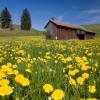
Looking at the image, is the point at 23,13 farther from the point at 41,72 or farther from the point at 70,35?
the point at 41,72

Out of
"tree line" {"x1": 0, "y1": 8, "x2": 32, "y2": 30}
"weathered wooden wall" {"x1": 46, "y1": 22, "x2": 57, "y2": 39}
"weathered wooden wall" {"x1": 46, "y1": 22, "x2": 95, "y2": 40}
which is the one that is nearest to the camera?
"weathered wooden wall" {"x1": 46, "y1": 22, "x2": 95, "y2": 40}

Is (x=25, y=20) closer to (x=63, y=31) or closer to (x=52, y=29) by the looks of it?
(x=52, y=29)

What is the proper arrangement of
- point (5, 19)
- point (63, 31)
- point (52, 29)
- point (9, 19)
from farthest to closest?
point (9, 19), point (5, 19), point (52, 29), point (63, 31)

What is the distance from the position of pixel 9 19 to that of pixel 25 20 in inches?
518

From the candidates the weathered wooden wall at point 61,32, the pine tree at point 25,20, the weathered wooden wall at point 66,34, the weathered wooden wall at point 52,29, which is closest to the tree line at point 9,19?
the pine tree at point 25,20

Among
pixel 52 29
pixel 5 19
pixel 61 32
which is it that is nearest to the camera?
pixel 61 32

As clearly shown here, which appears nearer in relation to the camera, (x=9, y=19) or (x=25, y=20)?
(x=9, y=19)

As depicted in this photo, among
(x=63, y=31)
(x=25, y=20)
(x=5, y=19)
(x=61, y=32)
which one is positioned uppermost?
(x=25, y=20)

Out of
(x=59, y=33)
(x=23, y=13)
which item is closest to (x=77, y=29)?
(x=59, y=33)

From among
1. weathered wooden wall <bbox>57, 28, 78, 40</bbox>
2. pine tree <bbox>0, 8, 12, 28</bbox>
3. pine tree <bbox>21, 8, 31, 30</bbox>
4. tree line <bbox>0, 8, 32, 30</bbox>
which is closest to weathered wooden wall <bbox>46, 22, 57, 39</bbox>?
weathered wooden wall <bbox>57, 28, 78, 40</bbox>

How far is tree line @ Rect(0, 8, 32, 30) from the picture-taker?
5000 inches

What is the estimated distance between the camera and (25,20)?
14150cm

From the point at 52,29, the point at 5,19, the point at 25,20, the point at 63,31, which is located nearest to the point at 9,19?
the point at 5,19

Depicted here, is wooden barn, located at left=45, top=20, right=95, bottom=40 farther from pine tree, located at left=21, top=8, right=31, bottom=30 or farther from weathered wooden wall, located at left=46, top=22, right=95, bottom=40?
pine tree, located at left=21, top=8, right=31, bottom=30
